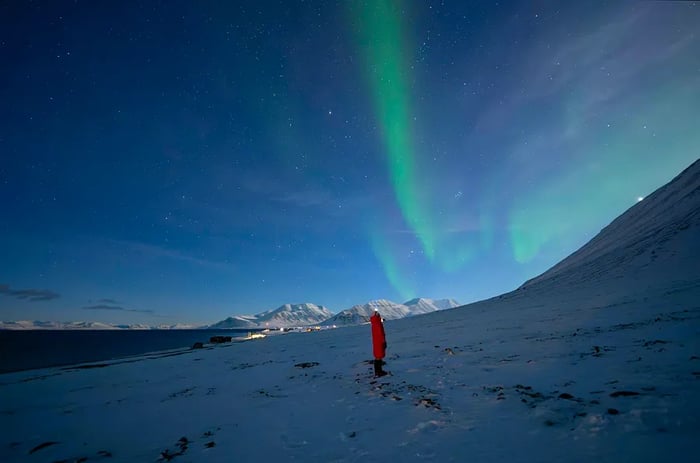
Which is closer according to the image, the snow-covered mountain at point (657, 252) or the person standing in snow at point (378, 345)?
the person standing in snow at point (378, 345)

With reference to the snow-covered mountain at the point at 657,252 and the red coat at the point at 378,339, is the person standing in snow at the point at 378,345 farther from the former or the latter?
the snow-covered mountain at the point at 657,252

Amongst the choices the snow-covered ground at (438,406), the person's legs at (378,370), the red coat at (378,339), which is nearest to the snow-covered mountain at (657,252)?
the snow-covered ground at (438,406)

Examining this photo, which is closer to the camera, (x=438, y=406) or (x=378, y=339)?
(x=438, y=406)

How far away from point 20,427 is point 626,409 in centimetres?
1935

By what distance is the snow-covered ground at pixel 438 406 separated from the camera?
5.86 meters

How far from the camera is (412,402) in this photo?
8992 mm

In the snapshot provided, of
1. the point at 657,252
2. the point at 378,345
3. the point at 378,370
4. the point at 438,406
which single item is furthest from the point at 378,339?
the point at 657,252

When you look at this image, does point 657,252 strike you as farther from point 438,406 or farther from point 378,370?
point 438,406

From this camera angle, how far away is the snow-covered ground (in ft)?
19.2

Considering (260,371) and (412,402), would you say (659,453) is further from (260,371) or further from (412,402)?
(260,371)

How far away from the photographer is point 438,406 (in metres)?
8.41

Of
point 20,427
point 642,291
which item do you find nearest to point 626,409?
point 20,427

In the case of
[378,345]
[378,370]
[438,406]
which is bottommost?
[438,406]

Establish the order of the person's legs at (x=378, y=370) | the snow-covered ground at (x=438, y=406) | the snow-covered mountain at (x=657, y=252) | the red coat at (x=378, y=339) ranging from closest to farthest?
the snow-covered ground at (x=438, y=406) → the person's legs at (x=378, y=370) → the red coat at (x=378, y=339) → the snow-covered mountain at (x=657, y=252)
